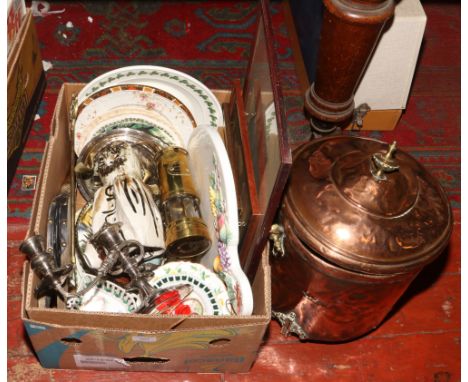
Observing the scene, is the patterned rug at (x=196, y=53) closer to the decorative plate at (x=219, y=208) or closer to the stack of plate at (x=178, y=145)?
the stack of plate at (x=178, y=145)

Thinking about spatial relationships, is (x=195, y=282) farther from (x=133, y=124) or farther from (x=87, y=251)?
(x=133, y=124)

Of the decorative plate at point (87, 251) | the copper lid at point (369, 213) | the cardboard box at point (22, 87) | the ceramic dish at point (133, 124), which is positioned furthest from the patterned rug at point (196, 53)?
the copper lid at point (369, 213)

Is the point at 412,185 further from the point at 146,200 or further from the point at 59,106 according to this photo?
the point at 59,106

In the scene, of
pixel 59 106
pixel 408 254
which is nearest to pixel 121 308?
pixel 59 106

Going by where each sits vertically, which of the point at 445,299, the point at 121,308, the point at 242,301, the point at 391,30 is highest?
the point at 391,30

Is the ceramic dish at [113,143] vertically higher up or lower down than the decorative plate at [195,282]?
higher up

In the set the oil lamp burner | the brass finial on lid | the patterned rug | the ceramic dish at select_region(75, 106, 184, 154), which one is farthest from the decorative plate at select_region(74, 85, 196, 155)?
the brass finial on lid

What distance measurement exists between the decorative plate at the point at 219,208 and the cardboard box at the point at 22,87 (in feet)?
1.43

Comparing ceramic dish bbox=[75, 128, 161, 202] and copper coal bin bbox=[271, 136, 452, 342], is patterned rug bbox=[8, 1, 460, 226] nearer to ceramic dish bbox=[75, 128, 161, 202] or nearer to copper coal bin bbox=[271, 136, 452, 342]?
ceramic dish bbox=[75, 128, 161, 202]

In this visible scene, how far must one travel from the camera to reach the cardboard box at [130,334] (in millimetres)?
1057

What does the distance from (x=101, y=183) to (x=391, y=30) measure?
2.48ft

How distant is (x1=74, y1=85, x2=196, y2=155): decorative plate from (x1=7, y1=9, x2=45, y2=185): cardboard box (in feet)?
0.57

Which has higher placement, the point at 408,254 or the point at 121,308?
the point at 408,254

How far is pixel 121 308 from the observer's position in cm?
124
